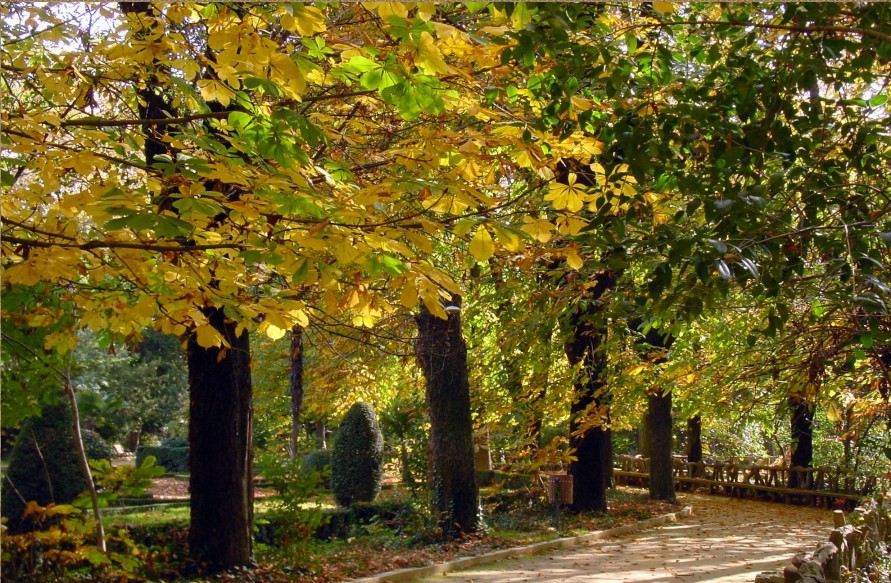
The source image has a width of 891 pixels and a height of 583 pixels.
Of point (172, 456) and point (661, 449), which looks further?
point (172, 456)

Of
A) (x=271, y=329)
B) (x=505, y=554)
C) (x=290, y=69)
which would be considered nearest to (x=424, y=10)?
(x=290, y=69)

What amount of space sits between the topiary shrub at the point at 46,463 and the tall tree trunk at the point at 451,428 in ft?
16.7

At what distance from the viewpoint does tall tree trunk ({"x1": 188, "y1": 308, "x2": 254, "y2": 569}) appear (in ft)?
28.5

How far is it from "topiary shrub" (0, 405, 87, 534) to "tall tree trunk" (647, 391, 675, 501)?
1201 cm

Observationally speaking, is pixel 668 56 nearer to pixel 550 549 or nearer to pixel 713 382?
pixel 713 382

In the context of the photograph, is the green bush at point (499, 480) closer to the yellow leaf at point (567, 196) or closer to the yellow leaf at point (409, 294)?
the yellow leaf at point (567, 196)

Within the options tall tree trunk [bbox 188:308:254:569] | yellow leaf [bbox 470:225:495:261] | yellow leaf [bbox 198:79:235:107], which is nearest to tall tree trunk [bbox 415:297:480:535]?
tall tree trunk [bbox 188:308:254:569]

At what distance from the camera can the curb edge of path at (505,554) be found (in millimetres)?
9750

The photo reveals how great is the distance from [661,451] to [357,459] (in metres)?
6.74

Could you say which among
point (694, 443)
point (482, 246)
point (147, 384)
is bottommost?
point (694, 443)

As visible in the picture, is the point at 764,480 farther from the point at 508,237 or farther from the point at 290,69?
the point at 290,69

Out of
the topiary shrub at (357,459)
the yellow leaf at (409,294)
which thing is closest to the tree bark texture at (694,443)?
the topiary shrub at (357,459)

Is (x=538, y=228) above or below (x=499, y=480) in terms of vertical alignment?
above

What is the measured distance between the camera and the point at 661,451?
18234 millimetres
